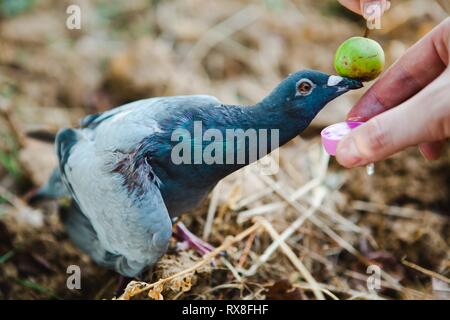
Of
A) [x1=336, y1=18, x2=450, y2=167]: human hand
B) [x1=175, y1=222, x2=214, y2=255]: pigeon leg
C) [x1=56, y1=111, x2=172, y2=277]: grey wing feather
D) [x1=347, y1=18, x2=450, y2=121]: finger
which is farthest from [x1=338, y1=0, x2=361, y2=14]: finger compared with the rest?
[x1=175, y1=222, x2=214, y2=255]: pigeon leg

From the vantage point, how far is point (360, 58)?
96.6 inches

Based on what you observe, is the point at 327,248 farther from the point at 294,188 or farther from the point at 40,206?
the point at 40,206

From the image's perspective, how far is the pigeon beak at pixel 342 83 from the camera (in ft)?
8.36

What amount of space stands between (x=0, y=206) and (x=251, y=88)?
7.69 ft

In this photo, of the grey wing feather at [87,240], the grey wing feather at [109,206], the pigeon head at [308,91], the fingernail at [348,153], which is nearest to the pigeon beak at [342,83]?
the pigeon head at [308,91]

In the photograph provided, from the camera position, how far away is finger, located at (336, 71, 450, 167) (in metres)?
2.11

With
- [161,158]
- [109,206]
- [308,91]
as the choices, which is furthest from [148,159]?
[308,91]

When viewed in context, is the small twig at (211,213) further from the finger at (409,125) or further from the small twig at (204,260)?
the finger at (409,125)

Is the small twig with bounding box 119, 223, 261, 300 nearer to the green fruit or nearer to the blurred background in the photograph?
the blurred background

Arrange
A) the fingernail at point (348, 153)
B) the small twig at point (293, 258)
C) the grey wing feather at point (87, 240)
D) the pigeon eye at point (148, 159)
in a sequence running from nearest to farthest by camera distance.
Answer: the fingernail at point (348, 153)
the pigeon eye at point (148, 159)
the grey wing feather at point (87, 240)
the small twig at point (293, 258)

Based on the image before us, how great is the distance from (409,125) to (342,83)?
0.53 meters

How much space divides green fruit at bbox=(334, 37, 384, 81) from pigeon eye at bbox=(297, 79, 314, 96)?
0.52ft

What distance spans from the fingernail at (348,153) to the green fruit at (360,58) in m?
0.40
